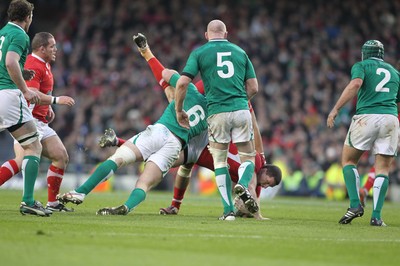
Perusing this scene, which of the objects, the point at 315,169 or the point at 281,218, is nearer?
the point at 281,218

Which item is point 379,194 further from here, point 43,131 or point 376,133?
point 43,131

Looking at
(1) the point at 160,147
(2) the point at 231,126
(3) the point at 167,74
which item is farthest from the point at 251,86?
(1) the point at 160,147

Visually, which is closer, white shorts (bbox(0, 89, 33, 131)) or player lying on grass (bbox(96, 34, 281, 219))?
white shorts (bbox(0, 89, 33, 131))

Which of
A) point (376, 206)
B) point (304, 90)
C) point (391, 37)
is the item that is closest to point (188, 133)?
point (376, 206)

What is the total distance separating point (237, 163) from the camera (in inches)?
510

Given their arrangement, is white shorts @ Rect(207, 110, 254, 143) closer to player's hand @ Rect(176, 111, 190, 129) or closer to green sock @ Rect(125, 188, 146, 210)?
player's hand @ Rect(176, 111, 190, 129)

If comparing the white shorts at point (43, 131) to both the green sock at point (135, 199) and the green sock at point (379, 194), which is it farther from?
the green sock at point (379, 194)

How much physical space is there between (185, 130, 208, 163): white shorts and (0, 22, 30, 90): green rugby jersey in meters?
2.74

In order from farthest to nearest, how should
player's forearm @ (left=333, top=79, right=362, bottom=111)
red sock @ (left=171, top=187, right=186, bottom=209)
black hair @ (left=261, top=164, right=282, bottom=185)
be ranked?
red sock @ (left=171, top=187, right=186, bottom=209)
black hair @ (left=261, top=164, right=282, bottom=185)
player's forearm @ (left=333, top=79, right=362, bottom=111)

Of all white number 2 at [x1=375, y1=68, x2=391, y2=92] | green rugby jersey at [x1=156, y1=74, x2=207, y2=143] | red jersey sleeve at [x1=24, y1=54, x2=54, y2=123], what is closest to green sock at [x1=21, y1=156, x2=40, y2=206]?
red jersey sleeve at [x1=24, y1=54, x2=54, y2=123]

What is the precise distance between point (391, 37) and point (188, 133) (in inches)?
763

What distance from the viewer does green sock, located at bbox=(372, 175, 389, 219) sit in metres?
11.6

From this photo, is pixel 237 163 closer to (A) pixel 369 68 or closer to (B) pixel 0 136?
(A) pixel 369 68

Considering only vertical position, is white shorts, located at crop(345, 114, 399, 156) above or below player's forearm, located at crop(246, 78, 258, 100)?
below
